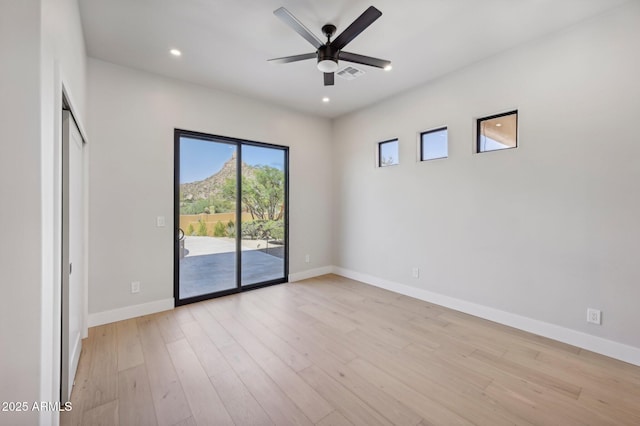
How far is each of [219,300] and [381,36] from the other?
3.86 metres

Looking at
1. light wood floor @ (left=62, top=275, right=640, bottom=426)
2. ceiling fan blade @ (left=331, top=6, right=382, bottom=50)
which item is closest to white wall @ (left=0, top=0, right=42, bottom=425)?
light wood floor @ (left=62, top=275, right=640, bottom=426)

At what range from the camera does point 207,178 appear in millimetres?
3873

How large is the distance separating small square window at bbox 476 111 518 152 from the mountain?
335cm

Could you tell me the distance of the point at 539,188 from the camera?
2.79 metres

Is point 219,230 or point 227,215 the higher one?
point 227,215

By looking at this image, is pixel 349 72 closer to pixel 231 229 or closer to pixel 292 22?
pixel 292 22

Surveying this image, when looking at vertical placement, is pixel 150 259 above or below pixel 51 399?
above

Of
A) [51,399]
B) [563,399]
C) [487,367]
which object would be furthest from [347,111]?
[51,399]

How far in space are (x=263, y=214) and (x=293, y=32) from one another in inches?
106

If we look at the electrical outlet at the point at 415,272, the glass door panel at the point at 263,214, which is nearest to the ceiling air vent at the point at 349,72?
the glass door panel at the point at 263,214

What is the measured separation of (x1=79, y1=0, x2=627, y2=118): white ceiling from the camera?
7.53 feet

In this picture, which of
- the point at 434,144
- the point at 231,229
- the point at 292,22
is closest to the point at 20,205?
the point at 292,22

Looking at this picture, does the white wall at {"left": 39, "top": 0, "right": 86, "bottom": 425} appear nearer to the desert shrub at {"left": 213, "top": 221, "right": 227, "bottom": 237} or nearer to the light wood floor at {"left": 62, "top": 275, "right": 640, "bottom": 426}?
the light wood floor at {"left": 62, "top": 275, "right": 640, "bottom": 426}

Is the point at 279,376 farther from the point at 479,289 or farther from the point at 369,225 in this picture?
the point at 369,225
